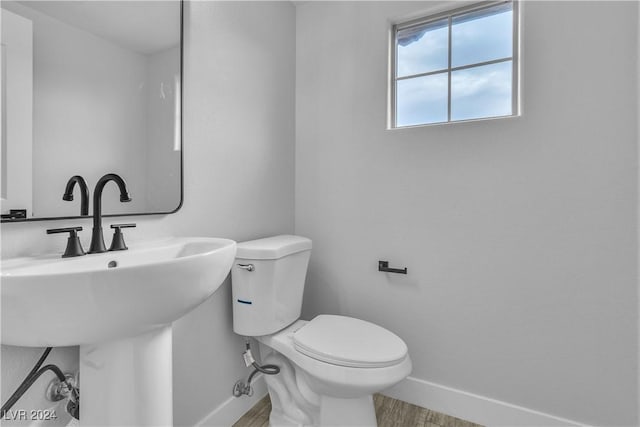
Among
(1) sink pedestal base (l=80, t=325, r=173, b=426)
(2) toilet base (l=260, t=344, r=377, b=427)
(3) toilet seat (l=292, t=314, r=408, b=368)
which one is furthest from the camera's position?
(2) toilet base (l=260, t=344, r=377, b=427)

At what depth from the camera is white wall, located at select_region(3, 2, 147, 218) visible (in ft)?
2.81

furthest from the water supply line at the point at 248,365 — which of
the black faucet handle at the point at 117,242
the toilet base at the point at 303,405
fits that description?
the black faucet handle at the point at 117,242

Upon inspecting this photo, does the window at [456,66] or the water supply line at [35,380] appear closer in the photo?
the water supply line at [35,380]

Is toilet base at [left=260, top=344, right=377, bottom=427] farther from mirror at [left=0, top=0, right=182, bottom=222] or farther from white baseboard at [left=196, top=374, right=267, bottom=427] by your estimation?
mirror at [left=0, top=0, right=182, bottom=222]

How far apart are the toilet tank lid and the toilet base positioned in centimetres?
46

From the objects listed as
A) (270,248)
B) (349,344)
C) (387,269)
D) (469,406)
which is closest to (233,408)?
(349,344)

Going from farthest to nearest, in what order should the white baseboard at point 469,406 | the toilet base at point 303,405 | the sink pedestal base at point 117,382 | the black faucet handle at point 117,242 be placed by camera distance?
the white baseboard at point 469,406 → the toilet base at point 303,405 → the black faucet handle at point 117,242 → the sink pedestal base at point 117,382

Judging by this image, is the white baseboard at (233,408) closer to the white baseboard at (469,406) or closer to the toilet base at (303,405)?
the toilet base at (303,405)

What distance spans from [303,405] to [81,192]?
1171 mm

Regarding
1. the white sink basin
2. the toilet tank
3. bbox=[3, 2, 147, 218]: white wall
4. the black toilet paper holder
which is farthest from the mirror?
the black toilet paper holder

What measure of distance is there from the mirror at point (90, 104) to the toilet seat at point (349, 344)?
2.41 feet

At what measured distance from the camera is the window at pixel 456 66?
4.83 feet

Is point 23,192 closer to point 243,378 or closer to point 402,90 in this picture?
point 243,378

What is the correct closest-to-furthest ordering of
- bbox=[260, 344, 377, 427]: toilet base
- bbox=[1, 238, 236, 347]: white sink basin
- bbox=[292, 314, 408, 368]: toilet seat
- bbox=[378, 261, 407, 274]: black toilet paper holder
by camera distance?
1. bbox=[1, 238, 236, 347]: white sink basin
2. bbox=[292, 314, 408, 368]: toilet seat
3. bbox=[260, 344, 377, 427]: toilet base
4. bbox=[378, 261, 407, 274]: black toilet paper holder
